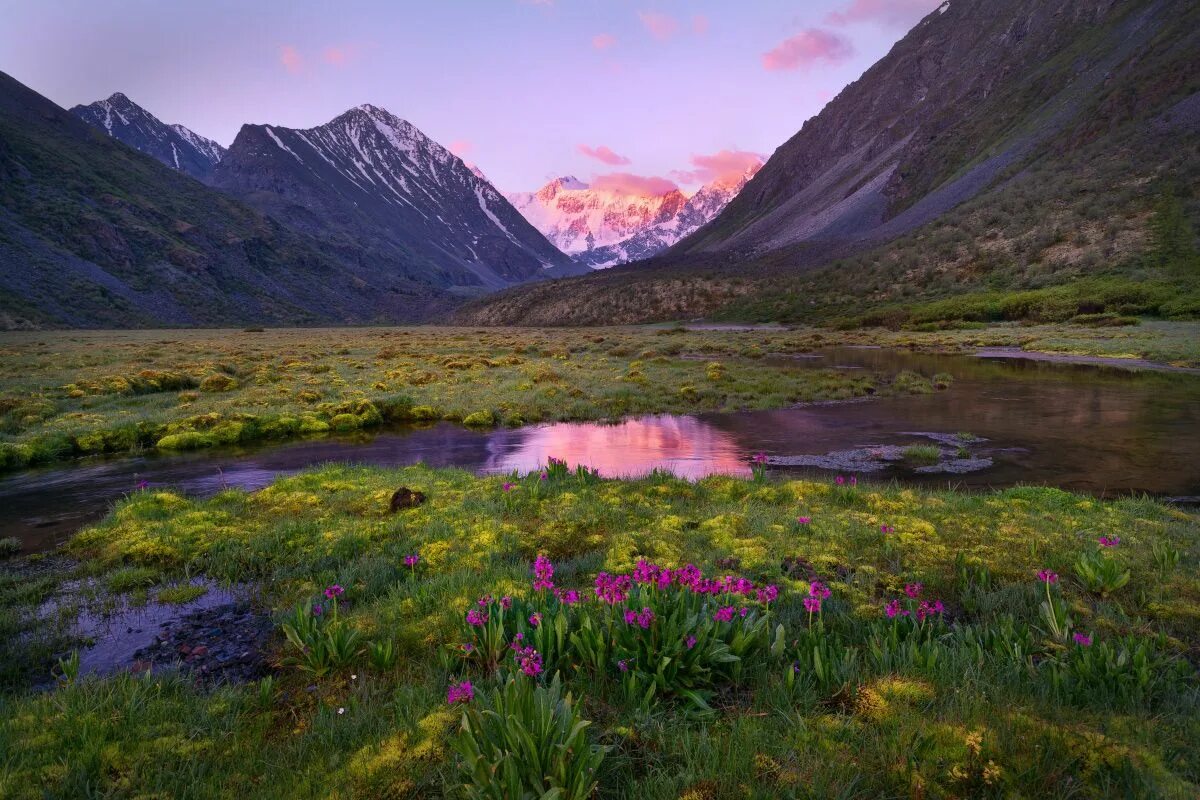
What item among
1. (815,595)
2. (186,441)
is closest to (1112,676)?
(815,595)

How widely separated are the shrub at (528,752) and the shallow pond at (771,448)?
11561mm

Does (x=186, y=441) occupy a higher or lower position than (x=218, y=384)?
lower

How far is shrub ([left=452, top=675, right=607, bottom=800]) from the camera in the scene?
3.61 m

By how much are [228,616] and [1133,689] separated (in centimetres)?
945

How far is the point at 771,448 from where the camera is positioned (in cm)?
2002

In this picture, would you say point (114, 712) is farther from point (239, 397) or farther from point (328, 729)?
A: point (239, 397)

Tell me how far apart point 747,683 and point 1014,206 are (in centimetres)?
13450

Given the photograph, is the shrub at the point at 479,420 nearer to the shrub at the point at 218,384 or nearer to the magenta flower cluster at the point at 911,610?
the shrub at the point at 218,384

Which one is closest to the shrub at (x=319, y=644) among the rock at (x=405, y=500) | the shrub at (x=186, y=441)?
the rock at (x=405, y=500)

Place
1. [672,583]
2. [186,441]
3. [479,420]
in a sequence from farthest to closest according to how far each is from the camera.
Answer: [479,420] → [186,441] → [672,583]

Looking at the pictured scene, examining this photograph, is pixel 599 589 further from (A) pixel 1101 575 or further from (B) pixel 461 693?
(A) pixel 1101 575

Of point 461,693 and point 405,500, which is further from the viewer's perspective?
point 405,500

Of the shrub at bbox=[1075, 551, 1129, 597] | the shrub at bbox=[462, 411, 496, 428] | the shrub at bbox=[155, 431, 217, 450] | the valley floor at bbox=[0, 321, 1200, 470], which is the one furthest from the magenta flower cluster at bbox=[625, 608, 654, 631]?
the shrub at bbox=[155, 431, 217, 450]

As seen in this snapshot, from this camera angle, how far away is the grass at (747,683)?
4.00 m
